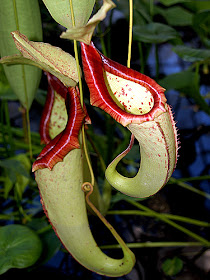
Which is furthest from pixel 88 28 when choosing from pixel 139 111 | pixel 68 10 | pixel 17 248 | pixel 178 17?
pixel 178 17

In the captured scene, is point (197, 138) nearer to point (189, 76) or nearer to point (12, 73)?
point (189, 76)

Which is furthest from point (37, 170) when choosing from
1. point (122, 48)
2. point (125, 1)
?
point (122, 48)

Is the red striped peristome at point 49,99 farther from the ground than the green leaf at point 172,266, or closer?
farther from the ground

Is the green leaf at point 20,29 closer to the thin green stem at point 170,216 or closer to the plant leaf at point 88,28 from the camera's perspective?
the plant leaf at point 88,28

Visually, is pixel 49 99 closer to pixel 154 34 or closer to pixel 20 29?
pixel 20 29

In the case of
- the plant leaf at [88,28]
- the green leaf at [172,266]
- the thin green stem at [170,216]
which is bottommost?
the green leaf at [172,266]

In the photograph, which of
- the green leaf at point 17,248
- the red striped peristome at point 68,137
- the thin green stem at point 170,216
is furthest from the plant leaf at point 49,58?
the thin green stem at point 170,216

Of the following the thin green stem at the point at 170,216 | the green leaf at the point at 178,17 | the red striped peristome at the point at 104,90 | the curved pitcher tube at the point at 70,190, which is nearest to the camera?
the red striped peristome at the point at 104,90
